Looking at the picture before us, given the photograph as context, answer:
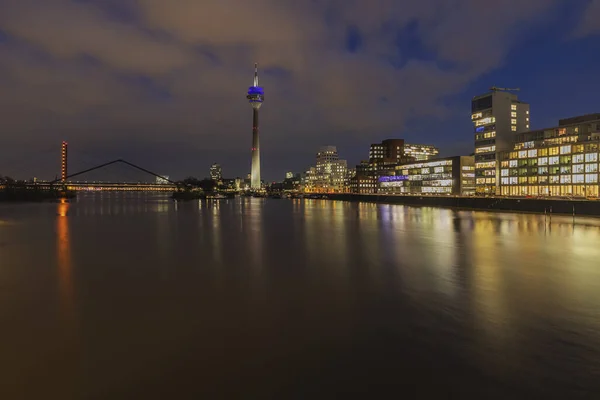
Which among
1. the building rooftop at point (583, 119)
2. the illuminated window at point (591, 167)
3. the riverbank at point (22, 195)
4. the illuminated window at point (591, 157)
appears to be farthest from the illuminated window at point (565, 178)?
the riverbank at point (22, 195)

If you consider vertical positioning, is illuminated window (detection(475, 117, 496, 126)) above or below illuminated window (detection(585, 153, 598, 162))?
above

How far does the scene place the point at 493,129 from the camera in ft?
314

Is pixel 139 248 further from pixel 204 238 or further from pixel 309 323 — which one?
pixel 309 323

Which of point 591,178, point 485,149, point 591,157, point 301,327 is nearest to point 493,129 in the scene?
point 485,149

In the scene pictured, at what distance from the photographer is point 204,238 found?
91.1 ft

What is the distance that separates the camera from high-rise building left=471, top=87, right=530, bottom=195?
95500mm

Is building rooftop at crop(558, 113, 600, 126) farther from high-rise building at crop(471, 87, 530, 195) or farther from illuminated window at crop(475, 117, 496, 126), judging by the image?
illuminated window at crop(475, 117, 496, 126)

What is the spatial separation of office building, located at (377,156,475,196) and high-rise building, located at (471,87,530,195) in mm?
9868

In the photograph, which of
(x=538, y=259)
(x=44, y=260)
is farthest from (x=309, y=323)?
(x=44, y=260)

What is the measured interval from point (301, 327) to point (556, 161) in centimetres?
8646

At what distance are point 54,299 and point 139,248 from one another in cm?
1107

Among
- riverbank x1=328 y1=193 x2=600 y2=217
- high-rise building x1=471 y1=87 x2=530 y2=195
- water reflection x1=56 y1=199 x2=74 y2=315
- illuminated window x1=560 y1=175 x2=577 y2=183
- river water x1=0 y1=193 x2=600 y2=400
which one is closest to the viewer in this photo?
river water x1=0 y1=193 x2=600 y2=400

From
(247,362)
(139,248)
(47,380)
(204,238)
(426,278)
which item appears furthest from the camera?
(204,238)

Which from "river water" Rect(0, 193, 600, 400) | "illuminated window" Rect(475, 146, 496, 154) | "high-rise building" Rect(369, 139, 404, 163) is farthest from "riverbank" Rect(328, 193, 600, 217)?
"high-rise building" Rect(369, 139, 404, 163)
